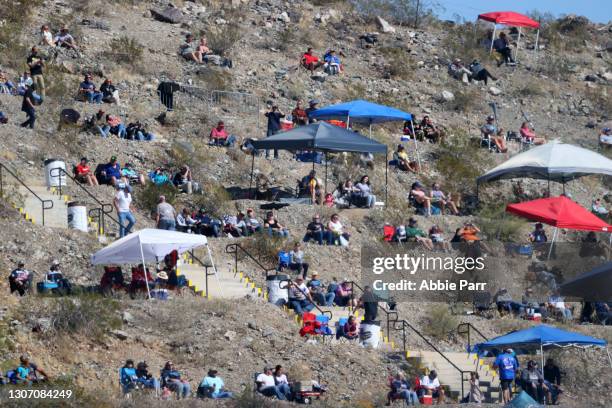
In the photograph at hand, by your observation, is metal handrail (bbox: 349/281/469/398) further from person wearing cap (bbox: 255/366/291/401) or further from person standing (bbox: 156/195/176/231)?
person wearing cap (bbox: 255/366/291/401)

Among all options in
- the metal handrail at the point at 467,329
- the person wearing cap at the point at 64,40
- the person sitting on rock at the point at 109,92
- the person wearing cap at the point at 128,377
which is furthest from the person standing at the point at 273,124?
the person wearing cap at the point at 128,377

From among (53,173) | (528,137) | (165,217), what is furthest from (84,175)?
(528,137)

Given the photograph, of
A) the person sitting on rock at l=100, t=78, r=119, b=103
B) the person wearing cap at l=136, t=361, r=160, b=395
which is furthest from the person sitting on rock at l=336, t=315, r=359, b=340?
the person sitting on rock at l=100, t=78, r=119, b=103

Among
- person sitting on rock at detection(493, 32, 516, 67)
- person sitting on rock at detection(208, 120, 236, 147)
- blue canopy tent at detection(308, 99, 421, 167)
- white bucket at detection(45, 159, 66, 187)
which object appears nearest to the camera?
white bucket at detection(45, 159, 66, 187)

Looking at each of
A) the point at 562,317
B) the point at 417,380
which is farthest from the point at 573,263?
the point at 417,380

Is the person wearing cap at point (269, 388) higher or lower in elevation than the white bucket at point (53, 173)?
lower

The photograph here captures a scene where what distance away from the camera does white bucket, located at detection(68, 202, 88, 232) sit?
36031 mm

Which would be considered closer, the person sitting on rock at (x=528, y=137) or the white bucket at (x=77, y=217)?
the white bucket at (x=77, y=217)

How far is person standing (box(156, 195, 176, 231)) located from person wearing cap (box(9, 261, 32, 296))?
4916mm

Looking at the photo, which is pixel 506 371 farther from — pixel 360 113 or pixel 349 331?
pixel 360 113

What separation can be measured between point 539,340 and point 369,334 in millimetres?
3362

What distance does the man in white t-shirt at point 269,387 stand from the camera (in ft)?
96.2

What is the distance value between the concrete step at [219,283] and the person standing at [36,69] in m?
11.1

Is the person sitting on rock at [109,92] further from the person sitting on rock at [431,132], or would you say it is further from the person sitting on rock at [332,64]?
the person sitting on rock at [332,64]
